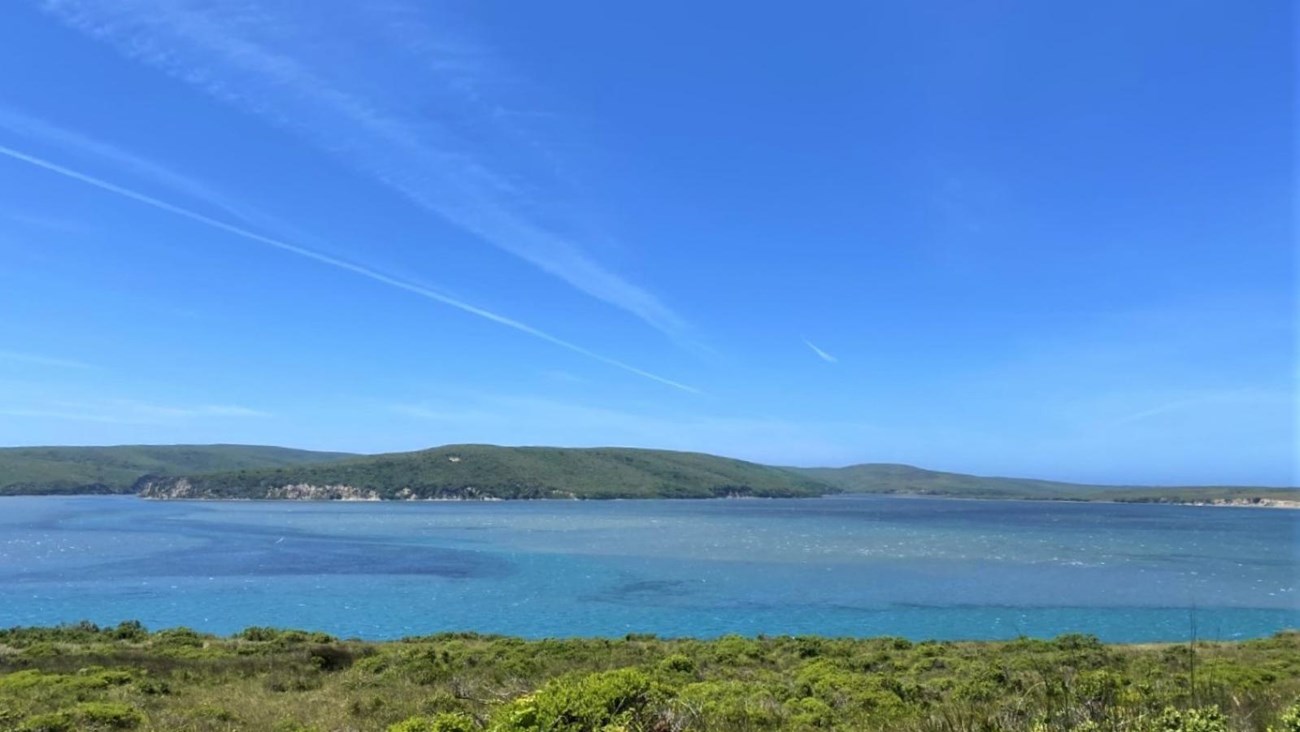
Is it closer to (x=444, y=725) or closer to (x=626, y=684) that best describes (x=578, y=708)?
(x=626, y=684)

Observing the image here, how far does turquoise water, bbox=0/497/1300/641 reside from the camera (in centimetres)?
4597

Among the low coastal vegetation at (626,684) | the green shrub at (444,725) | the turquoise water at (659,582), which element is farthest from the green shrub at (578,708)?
the turquoise water at (659,582)

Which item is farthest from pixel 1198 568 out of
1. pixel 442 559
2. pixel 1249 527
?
pixel 1249 527

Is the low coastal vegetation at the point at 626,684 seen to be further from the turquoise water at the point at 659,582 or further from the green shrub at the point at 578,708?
the turquoise water at the point at 659,582

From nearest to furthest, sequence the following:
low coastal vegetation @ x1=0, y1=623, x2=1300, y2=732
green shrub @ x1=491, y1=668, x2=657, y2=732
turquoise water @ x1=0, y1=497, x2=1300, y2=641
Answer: low coastal vegetation @ x1=0, y1=623, x2=1300, y2=732, green shrub @ x1=491, y1=668, x2=657, y2=732, turquoise water @ x1=0, y1=497, x2=1300, y2=641

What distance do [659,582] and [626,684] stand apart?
55.3 meters

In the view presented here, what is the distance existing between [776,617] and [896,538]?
2552 inches

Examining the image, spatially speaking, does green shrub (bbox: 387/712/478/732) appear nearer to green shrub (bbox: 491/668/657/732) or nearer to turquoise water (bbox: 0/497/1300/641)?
green shrub (bbox: 491/668/657/732)

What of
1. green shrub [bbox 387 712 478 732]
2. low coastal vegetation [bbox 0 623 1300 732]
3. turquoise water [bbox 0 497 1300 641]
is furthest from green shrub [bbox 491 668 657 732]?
turquoise water [bbox 0 497 1300 641]

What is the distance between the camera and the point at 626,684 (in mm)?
8297

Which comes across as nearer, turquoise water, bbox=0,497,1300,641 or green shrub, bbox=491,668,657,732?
green shrub, bbox=491,668,657,732

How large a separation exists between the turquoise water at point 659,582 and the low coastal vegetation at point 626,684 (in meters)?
11.4

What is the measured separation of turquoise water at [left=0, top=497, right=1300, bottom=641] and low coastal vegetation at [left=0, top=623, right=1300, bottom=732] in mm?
11431

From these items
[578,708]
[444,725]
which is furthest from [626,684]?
[444,725]
